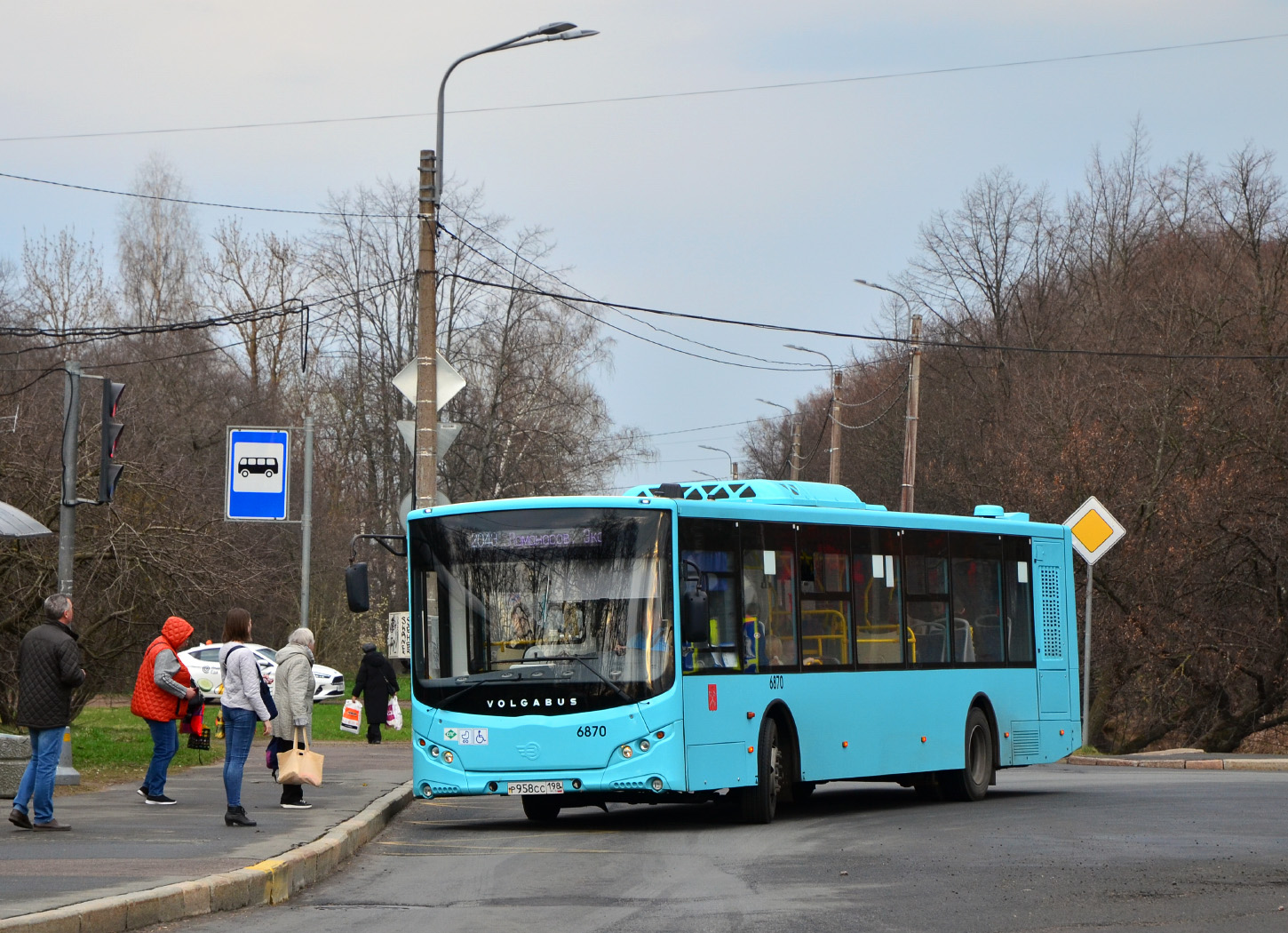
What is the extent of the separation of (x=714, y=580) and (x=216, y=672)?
91.0ft

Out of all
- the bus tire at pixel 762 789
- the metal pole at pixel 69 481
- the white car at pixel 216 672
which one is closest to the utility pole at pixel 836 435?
the white car at pixel 216 672

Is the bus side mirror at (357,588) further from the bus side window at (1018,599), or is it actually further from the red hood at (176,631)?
the bus side window at (1018,599)

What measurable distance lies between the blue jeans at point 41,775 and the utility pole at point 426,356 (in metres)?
7.38

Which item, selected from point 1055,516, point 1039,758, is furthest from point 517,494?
point 1039,758

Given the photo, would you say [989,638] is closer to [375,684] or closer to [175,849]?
[175,849]

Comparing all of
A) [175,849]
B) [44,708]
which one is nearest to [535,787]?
[175,849]

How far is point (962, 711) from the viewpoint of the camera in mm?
17844

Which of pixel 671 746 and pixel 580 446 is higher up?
pixel 580 446

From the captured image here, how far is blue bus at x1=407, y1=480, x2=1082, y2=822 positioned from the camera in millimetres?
14438

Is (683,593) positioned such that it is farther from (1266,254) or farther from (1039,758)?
(1266,254)

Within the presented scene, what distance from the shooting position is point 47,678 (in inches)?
513

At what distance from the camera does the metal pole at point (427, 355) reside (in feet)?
67.5

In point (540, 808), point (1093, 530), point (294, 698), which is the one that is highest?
point (1093, 530)

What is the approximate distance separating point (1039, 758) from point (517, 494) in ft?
110
